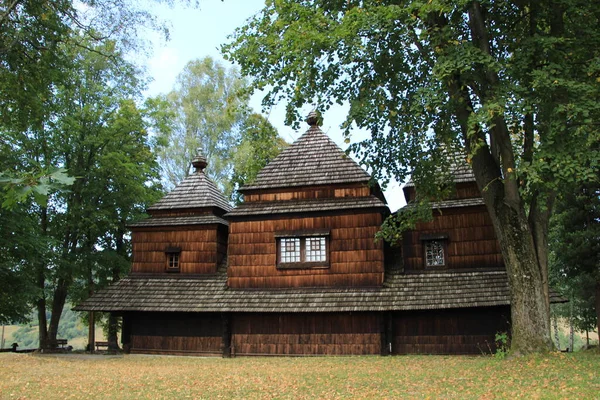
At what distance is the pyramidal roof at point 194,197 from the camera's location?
22.7 metres

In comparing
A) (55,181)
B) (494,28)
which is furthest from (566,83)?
(55,181)

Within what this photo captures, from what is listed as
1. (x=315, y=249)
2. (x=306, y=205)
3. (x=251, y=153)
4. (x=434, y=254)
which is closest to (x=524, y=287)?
(x=434, y=254)

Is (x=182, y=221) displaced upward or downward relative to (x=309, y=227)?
upward

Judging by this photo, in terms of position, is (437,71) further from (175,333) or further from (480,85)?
(175,333)

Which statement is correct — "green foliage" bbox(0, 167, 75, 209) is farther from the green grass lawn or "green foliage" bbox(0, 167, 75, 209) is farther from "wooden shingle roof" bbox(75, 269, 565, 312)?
"wooden shingle roof" bbox(75, 269, 565, 312)

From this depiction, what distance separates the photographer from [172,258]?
72.6 feet

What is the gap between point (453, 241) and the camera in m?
18.6

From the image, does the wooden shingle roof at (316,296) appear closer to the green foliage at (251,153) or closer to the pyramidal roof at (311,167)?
the pyramidal roof at (311,167)

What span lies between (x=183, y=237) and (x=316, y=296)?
22.4 ft

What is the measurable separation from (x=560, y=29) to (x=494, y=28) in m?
1.90

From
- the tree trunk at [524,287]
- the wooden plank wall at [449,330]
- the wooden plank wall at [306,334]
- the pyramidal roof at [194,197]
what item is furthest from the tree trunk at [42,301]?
the tree trunk at [524,287]

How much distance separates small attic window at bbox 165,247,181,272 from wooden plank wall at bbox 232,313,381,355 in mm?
4038

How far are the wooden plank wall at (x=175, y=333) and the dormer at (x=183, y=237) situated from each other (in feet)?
6.71

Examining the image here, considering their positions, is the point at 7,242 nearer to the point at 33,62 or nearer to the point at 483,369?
the point at 33,62
